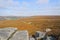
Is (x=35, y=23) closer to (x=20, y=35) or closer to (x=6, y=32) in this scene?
(x=20, y=35)

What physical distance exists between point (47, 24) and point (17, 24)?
0.48 meters

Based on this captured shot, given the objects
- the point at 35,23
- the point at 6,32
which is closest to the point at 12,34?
the point at 6,32

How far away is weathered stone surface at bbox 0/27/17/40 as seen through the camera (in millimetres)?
1897

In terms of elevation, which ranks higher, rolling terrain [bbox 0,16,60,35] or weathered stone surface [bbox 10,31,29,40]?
rolling terrain [bbox 0,16,60,35]

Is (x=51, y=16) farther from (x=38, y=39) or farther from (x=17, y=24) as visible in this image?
(x=17, y=24)

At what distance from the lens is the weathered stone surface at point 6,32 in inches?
74.7

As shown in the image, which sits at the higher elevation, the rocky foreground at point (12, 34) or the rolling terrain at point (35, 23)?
the rolling terrain at point (35, 23)

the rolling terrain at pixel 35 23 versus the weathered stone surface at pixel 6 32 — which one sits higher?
the rolling terrain at pixel 35 23

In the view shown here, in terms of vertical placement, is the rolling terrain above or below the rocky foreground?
above

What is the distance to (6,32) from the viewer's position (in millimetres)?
1921

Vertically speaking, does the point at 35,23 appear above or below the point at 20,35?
above

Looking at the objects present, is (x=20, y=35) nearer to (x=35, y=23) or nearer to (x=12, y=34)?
(x=12, y=34)

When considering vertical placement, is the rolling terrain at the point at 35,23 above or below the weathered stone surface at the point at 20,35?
above

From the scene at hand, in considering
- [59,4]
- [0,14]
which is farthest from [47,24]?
[0,14]
